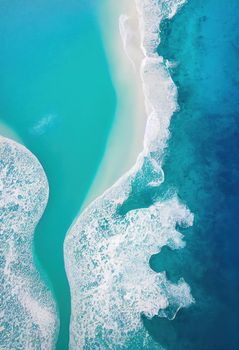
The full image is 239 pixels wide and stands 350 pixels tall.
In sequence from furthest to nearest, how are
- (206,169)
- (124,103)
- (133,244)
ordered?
(124,103) → (206,169) → (133,244)

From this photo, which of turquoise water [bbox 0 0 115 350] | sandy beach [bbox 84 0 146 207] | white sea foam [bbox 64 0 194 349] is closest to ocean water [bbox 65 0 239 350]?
white sea foam [bbox 64 0 194 349]

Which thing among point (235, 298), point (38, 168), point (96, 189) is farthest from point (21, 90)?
point (235, 298)

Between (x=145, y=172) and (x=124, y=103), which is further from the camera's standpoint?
(x=124, y=103)

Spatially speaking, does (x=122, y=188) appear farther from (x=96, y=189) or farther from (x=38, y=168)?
(x=38, y=168)

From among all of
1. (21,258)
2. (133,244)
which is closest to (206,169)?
(133,244)

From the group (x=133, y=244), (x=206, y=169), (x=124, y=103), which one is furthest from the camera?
(x=124, y=103)

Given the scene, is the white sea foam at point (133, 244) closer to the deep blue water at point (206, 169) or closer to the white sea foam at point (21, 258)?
the deep blue water at point (206, 169)

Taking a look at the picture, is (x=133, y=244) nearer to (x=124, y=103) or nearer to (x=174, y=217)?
(x=174, y=217)
